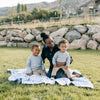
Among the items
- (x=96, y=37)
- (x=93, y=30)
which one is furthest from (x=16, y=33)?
(x=96, y=37)

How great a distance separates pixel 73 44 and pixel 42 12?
80.9ft

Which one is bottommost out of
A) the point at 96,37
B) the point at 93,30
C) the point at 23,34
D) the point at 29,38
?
the point at 29,38

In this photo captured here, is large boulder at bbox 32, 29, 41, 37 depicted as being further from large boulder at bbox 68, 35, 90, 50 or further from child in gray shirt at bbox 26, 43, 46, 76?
child in gray shirt at bbox 26, 43, 46, 76

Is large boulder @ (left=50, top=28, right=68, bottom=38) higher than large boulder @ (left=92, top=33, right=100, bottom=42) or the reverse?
higher

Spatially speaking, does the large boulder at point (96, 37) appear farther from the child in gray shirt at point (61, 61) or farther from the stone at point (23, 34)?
the child in gray shirt at point (61, 61)

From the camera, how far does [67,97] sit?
9.47ft

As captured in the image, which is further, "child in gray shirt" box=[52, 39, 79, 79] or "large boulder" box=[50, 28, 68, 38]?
"large boulder" box=[50, 28, 68, 38]

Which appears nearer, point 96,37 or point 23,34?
point 96,37

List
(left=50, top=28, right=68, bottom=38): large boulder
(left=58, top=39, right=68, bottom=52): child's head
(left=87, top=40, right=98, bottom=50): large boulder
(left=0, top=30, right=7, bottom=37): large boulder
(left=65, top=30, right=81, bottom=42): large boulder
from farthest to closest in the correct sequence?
(left=0, top=30, right=7, bottom=37): large boulder
(left=50, top=28, right=68, bottom=38): large boulder
(left=65, top=30, right=81, bottom=42): large boulder
(left=87, top=40, right=98, bottom=50): large boulder
(left=58, top=39, right=68, bottom=52): child's head

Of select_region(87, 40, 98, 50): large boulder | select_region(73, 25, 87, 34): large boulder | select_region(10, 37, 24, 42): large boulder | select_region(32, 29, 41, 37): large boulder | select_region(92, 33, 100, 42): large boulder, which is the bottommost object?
select_region(87, 40, 98, 50): large boulder

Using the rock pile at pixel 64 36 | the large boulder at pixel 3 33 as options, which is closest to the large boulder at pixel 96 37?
the rock pile at pixel 64 36

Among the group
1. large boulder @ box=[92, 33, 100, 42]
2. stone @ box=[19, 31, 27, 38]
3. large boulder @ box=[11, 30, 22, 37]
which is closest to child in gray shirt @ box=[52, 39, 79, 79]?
large boulder @ box=[92, 33, 100, 42]

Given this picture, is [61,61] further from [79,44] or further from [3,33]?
[3,33]

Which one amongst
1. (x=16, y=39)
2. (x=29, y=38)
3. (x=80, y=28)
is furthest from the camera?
(x=16, y=39)
